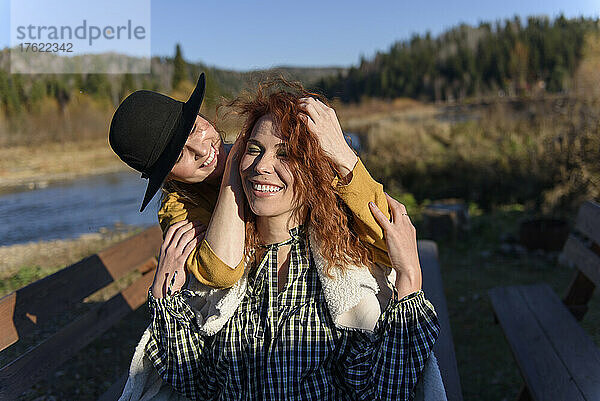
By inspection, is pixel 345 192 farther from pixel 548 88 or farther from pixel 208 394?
pixel 548 88

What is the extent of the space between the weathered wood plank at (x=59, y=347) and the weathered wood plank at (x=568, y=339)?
244cm

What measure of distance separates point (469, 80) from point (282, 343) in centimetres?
2111

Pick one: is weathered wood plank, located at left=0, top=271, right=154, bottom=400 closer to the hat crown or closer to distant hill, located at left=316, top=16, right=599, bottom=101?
the hat crown

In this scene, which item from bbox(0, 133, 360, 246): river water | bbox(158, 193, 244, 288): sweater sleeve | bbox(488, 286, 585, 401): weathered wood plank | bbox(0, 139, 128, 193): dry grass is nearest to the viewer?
bbox(158, 193, 244, 288): sweater sleeve

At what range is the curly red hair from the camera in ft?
5.55

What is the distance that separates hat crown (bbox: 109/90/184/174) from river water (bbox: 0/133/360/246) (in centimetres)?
284

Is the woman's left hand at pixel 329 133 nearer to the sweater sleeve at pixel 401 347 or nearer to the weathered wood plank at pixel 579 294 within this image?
the sweater sleeve at pixel 401 347

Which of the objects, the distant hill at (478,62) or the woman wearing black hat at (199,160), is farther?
the distant hill at (478,62)

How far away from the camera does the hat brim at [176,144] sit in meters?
1.75

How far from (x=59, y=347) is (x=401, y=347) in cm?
177

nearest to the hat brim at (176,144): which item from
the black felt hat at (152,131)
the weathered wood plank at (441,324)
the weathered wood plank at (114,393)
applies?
the black felt hat at (152,131)

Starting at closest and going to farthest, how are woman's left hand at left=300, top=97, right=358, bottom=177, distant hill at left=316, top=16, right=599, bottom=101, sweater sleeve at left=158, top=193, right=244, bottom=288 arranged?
woman's left hand at left=300, top=97, right=358, bottom=177 → sweater sleeve at left=158, top=193, right=244, bottom=288 → distant hill at left=316, top=16, right=599, bottom=101

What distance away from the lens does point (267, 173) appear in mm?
1725

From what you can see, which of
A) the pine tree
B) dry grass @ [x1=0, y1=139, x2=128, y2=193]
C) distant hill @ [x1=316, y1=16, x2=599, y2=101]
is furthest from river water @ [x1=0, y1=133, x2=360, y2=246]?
distant hill @ [x1=316, y1=16, x2=599, y2=101]
